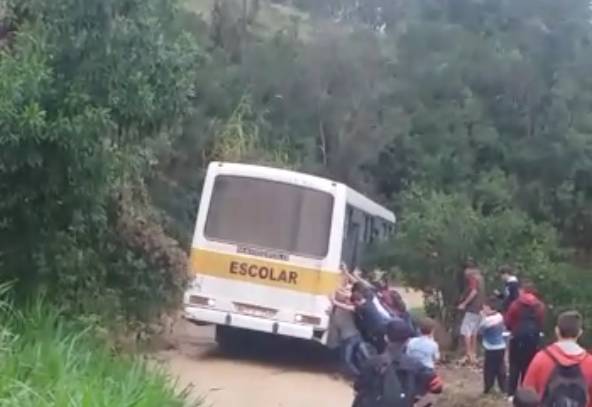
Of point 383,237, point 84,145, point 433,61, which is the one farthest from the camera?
point 433,61

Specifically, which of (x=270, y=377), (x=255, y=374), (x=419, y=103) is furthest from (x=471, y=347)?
(x=419, y=103)

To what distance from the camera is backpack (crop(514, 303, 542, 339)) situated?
14.6m

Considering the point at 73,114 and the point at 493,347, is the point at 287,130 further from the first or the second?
the point at 73,114

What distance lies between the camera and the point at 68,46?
11.2 meters

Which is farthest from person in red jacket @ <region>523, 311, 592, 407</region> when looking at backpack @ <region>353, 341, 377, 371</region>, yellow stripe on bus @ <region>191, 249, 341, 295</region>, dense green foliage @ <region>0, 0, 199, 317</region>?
yellow stripe on bus @ <region>191, 249, 341, 295</region>

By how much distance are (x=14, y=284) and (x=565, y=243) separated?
25413 mm

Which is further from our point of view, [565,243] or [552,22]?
[552,22]

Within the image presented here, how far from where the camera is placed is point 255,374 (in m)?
18.4

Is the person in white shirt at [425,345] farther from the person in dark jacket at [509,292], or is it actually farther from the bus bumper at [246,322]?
the bus bumper at [246,322]

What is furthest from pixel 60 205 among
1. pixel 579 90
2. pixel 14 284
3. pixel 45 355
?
pixel 579 90

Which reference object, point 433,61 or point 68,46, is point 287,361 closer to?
point 68,46

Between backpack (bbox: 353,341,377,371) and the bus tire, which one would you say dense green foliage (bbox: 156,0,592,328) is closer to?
the bus tire

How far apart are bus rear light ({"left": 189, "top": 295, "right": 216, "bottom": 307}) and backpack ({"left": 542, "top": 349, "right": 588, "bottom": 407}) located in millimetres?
11501

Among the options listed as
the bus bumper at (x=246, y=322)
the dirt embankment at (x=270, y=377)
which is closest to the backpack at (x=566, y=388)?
the dirt embankment at (x=270, y=377)
